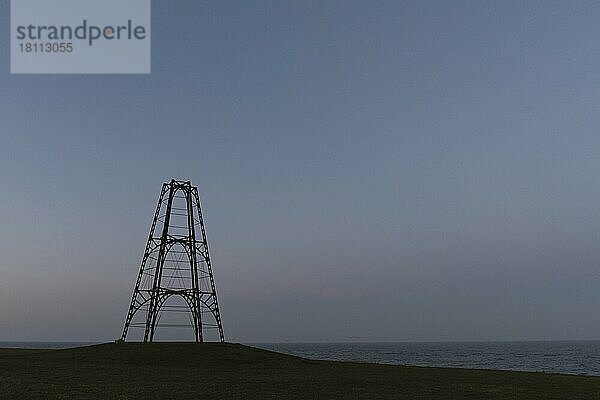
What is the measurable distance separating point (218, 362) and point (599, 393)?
79.8 ft

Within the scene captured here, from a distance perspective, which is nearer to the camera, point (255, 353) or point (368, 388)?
point (368, 388)

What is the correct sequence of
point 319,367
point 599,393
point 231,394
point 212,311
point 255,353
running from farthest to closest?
point 212,311, point 255,353, point 319,367, point 599,393, point 231,394

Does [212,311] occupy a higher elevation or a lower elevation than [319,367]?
higher

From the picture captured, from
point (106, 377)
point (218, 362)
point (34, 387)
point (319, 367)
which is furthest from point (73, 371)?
point (319, 367)

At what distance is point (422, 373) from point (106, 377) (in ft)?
62.5

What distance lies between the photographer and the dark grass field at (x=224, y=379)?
1037 inches

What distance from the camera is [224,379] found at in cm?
3212

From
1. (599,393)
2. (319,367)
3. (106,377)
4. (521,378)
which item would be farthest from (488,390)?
(106,377)

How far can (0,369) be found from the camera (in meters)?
35.0

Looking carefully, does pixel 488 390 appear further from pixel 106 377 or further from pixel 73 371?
pixel 73 371

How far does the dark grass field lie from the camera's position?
86.4 feet

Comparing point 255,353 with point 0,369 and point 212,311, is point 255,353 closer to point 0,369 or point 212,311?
point 212,311

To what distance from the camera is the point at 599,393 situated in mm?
28484

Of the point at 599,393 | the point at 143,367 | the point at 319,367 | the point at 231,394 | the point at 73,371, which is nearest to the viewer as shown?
the point at 231,394
